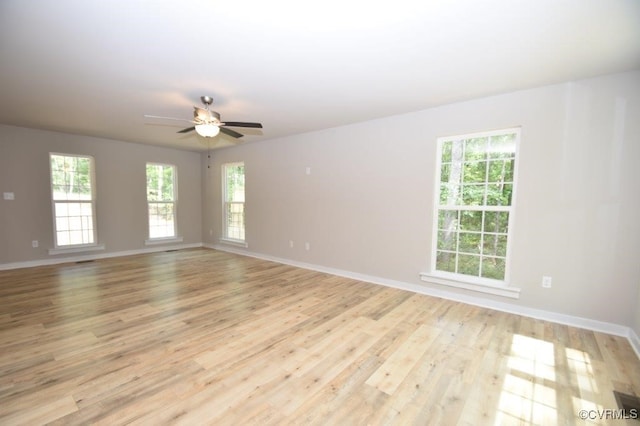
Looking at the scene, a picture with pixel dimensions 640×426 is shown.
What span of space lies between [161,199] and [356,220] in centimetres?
492

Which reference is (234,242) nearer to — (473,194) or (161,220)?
(161,220)

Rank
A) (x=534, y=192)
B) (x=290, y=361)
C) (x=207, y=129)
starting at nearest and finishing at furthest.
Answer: (x=290, y=361), (x=534, y=192), (x=207, y=129)

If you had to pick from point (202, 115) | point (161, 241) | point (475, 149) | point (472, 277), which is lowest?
point (161, 241)

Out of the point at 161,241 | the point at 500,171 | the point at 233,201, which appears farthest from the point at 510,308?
the point at 161,241

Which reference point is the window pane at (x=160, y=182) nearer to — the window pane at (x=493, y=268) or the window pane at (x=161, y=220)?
the window pane at (x=161, y=220)

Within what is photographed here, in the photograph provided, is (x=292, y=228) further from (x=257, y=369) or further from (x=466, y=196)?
(x=257, y=369)

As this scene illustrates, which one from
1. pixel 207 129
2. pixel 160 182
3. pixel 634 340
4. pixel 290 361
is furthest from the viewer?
pixel 160 182

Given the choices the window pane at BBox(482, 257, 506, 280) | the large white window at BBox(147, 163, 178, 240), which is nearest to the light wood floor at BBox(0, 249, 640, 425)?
the window pane at BBox(482, 257, 506, 280)

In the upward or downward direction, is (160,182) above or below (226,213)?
above

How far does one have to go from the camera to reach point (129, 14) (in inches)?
72.4

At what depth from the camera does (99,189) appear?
564 centimetres

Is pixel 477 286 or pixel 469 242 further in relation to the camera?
pixel 469 242


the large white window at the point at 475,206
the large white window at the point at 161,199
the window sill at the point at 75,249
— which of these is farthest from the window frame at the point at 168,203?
the large white window at the point at 475,206

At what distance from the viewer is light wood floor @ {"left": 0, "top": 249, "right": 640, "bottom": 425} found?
167 cm
